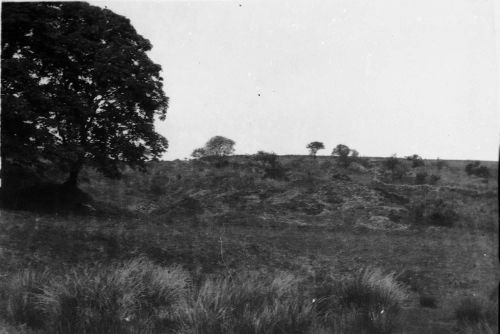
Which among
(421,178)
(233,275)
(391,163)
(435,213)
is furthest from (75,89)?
(391,163)

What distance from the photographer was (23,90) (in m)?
17.1

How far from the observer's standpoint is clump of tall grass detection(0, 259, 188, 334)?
6.32 metres

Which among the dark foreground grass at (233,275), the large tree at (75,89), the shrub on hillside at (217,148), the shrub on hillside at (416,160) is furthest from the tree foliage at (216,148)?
the dark foreground grass at (233,275)

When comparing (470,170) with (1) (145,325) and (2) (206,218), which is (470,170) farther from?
(1) (145,325)

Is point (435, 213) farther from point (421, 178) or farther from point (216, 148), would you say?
point (216, 148)

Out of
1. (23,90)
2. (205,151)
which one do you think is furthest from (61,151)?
(205,151)

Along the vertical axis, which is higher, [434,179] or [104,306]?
[434,179]

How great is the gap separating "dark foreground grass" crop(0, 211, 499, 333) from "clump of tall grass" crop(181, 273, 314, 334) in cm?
2

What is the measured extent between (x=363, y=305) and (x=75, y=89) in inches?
718

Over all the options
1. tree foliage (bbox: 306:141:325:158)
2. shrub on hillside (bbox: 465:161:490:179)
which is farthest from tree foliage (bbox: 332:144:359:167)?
shrub on hillside (bbox: 465:161:490:179)

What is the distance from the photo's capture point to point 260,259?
13.8 metres

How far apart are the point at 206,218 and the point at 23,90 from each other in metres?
11.3

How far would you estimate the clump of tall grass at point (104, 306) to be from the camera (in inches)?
249

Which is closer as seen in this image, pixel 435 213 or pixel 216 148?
pixel 435 213
